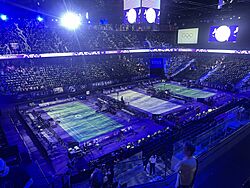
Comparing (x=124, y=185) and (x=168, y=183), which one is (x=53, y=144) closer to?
(x=124, y=185)

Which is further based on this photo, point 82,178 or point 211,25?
point 211,25

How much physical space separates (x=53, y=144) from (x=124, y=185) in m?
6.25

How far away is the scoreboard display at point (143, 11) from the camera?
2062cm

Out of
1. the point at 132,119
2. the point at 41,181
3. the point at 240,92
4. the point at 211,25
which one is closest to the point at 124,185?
the point at 41,181

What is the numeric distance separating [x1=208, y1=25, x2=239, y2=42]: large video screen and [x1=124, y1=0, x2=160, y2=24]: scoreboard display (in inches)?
557

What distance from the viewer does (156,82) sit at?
94.9 feet

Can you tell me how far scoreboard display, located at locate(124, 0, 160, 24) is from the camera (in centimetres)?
2062

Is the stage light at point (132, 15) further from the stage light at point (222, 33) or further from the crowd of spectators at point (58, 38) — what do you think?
the stage light at point (222, 33)

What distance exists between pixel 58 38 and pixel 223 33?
25.4 metres

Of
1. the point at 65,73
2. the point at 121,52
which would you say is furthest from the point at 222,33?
the point at 65,73

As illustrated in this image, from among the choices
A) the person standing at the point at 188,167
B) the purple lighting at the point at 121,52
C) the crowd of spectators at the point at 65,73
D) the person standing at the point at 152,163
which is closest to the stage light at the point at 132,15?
the purple lighting at the point at 121,52

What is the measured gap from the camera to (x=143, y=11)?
67.9 feet

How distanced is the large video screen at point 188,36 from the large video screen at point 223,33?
298 cm

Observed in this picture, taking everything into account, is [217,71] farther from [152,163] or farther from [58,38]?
[152,163]
